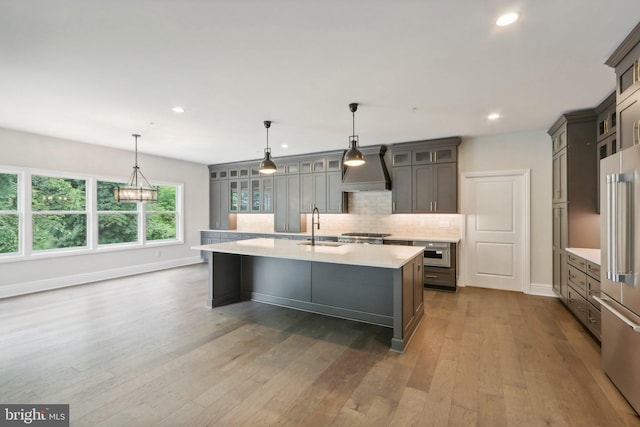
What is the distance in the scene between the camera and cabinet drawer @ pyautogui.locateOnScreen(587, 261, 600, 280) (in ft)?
9.20

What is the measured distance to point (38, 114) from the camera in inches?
150

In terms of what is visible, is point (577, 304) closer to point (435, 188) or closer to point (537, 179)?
point (537, 179)

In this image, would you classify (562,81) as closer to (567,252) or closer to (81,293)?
(567,252)

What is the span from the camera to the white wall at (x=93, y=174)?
4.62m

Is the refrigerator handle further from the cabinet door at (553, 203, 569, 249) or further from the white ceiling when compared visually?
the cabinet door at (553, 203, 569, 249)

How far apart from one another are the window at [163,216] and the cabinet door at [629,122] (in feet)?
24.6

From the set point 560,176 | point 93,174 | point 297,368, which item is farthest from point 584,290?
point 93,174

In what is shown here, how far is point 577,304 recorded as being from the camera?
3.41m

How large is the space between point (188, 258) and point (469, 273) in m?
6.27

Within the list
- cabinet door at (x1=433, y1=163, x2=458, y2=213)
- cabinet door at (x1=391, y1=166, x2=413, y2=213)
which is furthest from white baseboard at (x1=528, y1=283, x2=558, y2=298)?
cabinet door at (x1=391, y1=166, x2=413, y2=213)

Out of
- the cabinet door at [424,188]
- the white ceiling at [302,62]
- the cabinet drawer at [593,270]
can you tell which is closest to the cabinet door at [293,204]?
the white ceiling at [302,62]

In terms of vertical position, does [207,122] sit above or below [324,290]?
above

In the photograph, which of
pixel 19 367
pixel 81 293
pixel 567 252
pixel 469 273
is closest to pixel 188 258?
pixel 81 293

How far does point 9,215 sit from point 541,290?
27.9ft
